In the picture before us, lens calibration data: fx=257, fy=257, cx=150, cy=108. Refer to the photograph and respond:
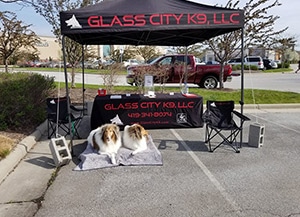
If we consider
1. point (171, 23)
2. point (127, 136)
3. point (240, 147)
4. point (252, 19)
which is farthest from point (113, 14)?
point (252, 19)

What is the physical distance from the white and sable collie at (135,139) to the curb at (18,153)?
186cm

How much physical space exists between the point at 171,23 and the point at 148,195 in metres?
2.88

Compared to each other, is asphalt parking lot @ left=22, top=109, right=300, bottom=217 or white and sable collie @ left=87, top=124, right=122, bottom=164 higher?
white and sable collie @ left=87, top=124, right=122, bottom=164

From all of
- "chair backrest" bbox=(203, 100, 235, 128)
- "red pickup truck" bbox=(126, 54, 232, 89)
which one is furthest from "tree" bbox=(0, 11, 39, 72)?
"chair backrest" bbox=(203, 100, 235, 128)

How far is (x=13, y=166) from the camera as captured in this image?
13.8 ft

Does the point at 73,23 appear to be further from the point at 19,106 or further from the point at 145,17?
the point at 19,106

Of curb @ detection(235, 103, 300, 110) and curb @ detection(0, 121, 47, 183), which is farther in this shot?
curb @ detection(235, 103, 300, 110)

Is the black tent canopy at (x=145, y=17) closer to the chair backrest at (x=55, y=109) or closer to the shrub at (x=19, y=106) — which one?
the chair backrest at (x=55, y=109)

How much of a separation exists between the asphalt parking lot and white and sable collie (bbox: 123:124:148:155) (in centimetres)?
45

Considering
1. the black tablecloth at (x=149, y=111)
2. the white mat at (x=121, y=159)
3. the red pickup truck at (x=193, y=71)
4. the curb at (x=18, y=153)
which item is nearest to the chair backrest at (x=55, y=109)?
the curb at (x=18, y=153)

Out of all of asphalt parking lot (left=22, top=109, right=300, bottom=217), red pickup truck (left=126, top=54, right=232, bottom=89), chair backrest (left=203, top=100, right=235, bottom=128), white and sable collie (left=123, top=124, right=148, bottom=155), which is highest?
red pickup truck (left=126, top=54, right=232, bottom=89)

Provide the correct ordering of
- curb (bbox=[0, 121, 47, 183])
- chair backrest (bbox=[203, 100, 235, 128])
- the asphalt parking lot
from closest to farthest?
1. the asphalt parking lot
2. curb (bbox=[0, 121, 47, 183])
3. chair backrest (bbox=[203, 100, 235, 128])

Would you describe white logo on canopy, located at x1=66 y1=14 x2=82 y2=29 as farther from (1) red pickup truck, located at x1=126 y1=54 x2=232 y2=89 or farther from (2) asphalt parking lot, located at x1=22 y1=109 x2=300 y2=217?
(1) red pickup truck, located at x1=126 y1=54 x2=232 y2=89

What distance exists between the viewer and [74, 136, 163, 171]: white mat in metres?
4.21
